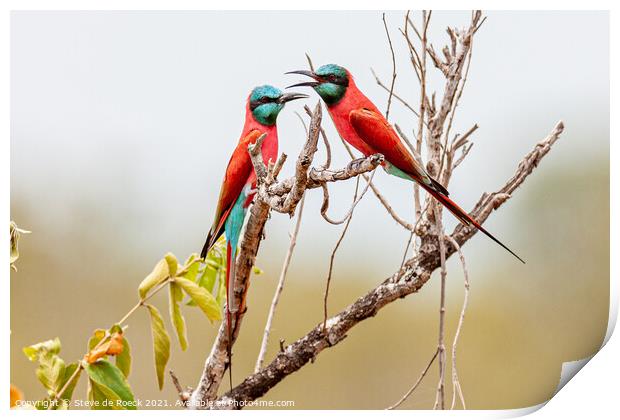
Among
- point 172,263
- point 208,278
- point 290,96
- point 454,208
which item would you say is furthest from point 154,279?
point 454,208

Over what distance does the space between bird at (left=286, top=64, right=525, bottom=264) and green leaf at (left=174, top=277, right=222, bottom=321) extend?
650 mm

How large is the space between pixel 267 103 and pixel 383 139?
39 cm

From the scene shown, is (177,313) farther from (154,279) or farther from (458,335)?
(458,335)

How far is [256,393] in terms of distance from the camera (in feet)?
8.57

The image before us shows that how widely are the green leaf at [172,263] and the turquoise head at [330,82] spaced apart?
681 mm

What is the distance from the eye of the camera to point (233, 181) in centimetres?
255

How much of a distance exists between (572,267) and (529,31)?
0.76m

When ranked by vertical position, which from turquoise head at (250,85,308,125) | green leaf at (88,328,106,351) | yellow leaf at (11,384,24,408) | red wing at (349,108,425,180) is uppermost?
turquoise head at (250,85,308,125)

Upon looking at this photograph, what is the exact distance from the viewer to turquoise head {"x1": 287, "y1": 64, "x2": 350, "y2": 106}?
2512 millimetres

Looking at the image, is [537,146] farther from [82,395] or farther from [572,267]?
[82,395]

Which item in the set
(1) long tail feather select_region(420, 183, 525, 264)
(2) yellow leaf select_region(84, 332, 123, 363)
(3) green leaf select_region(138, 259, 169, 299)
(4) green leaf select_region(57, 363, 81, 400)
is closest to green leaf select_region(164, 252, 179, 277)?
(3) green leaf select_region(138, 259, 169, 299)

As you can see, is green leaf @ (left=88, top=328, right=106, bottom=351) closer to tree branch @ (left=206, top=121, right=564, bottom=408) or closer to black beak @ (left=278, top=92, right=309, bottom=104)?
tree branch @ (left=206, top=121, right=564, bottom=408)

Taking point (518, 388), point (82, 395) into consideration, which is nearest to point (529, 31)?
point (518, 388)

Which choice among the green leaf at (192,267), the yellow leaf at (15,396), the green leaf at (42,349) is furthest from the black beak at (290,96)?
the yellow leaf at (15,396)
